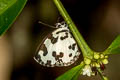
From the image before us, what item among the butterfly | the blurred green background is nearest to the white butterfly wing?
the butterfly

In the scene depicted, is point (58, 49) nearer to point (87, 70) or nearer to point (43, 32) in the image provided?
point (87, 70)

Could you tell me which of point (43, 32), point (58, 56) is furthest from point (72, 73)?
point (43, 32)

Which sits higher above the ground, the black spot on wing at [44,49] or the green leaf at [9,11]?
the green leaf at [9,11]

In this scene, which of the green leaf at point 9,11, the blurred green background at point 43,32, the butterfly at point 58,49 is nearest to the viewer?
the green leaf at point 9,11

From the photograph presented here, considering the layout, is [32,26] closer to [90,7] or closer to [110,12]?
[90,7]

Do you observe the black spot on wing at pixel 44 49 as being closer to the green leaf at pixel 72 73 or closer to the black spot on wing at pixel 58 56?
the black spot on wing at pixel 58 56

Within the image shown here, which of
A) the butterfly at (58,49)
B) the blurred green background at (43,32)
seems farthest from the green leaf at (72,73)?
the blurred green background at (43,32)
